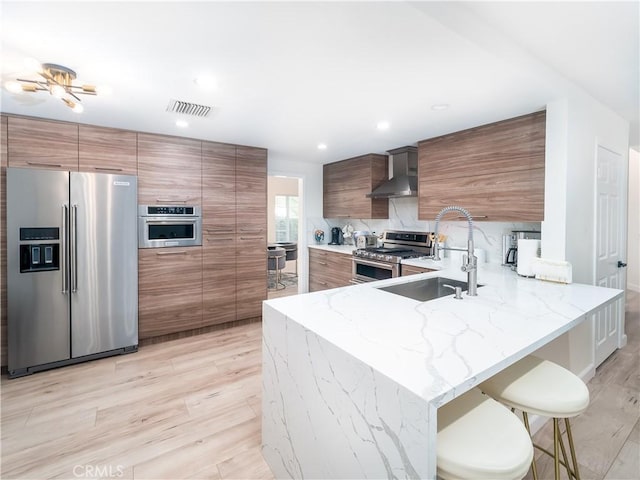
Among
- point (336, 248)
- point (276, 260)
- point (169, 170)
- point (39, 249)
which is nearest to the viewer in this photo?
point (39, 249)

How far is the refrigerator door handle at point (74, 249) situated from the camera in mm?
2762

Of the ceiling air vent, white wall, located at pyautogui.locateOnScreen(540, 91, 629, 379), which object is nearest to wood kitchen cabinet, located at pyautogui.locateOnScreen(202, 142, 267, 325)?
the ceiling air vent

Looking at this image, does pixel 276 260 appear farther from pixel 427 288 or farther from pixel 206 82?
pixel 206 82

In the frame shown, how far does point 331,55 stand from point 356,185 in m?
2.91

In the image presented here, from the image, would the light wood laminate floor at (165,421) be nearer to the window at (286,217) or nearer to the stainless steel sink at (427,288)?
the stainless steel sink at (427,288)

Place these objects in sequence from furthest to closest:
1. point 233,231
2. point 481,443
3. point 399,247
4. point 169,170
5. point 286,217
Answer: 1. point 286,217
2. point 399,247
3. point 233,231
4. point 169,170
5. point 481,443

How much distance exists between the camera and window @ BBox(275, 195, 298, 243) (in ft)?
27.0

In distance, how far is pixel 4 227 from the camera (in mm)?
2611

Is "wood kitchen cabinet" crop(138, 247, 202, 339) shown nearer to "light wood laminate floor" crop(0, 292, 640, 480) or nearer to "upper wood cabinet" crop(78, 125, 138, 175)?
"light wood laminate floor" crop(0, 292, 640, 480)

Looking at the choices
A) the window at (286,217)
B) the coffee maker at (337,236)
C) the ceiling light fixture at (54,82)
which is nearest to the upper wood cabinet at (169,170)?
the ceiling light fixture at (54,82)

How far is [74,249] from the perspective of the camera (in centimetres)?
278

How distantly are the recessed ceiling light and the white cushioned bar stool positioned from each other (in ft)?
7.11

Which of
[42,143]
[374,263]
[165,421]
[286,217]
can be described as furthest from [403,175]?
[286,217]

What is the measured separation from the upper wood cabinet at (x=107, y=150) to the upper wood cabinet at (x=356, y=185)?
2781 millimetres
